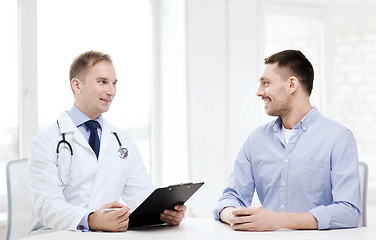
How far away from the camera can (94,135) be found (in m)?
2.37

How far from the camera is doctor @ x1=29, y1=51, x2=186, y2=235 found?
6.68 ft

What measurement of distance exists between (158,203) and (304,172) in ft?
2.02

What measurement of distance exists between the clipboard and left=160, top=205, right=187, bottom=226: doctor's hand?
0.02 m

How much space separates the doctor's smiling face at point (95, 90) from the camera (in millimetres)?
2383

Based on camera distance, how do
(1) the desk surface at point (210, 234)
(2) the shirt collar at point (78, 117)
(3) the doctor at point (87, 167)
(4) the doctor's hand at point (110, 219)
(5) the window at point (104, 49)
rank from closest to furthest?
(1) the desk surface at point (210, 234) < (4) the doctor's hand at point (110, 219) < (3) the doctor at point (87, 167) < (2) the shirt collar at point (78, 117) < (5) the window at point (104, 49)

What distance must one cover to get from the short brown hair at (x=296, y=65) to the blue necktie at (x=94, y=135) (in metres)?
0.82

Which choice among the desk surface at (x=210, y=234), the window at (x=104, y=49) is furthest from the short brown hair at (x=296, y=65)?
the window at (x=104, y=49)

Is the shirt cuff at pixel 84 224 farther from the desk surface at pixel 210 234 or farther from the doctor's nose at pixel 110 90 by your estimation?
the doctor's nose at pixel 110 90

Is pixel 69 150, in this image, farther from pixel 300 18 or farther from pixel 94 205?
pixel 300 18

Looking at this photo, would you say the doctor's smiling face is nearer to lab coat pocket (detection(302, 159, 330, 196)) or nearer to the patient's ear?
the patient's ear

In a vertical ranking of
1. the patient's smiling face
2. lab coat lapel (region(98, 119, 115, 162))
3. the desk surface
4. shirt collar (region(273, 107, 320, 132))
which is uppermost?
the patient's smiling face

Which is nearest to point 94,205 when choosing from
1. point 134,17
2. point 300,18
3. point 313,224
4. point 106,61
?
point 106,61

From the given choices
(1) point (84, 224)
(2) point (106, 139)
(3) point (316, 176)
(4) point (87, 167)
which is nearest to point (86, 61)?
(2) point (106, 139)

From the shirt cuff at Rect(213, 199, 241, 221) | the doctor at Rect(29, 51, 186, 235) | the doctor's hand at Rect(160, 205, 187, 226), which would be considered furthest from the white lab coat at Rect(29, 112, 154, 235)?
the shirt cuff at Rect(213, 199, 241, 221)
